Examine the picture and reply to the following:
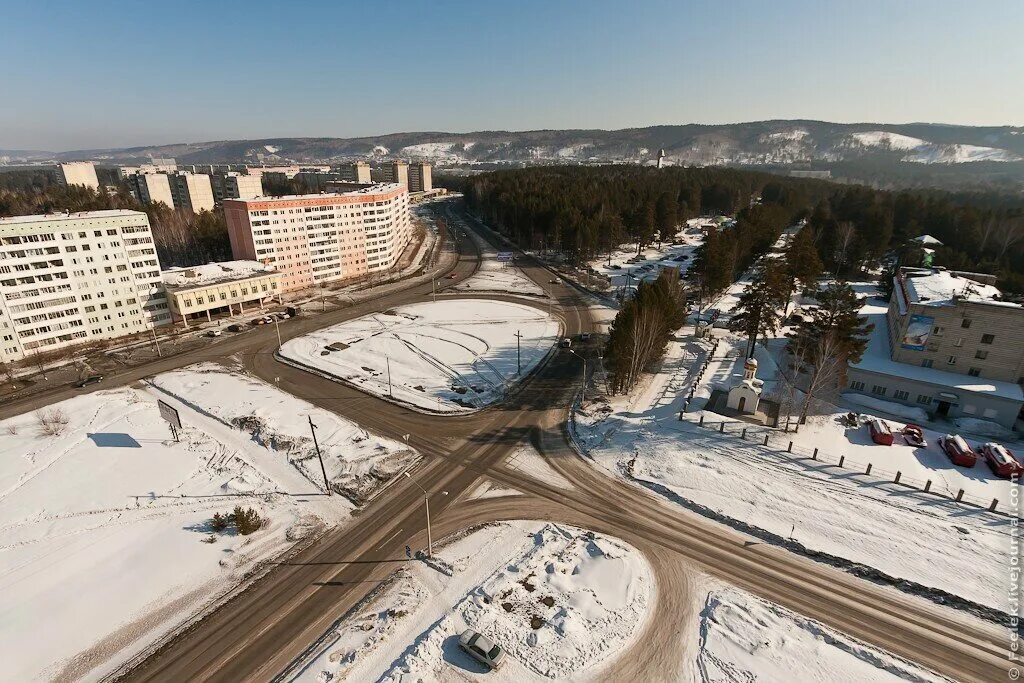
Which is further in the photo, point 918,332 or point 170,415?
point 918,332

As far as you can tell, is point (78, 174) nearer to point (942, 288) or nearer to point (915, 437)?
point (915, 437)

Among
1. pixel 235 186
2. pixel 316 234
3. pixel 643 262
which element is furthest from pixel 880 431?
pixel 235 186

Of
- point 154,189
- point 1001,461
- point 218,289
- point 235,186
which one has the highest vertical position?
point 235,186

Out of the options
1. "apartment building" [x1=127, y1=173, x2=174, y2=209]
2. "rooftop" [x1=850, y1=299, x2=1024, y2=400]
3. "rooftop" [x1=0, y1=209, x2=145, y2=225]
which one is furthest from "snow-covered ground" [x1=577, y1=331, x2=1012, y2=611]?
"apartment building" [x1=127, y1=173, x2=174, y2=209]

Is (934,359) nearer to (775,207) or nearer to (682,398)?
(682,398)

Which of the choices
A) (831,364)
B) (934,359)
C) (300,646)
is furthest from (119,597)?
(934,359)

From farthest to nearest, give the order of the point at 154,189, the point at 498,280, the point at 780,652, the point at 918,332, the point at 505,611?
the point at 154,189, the point at 498,280, the point at 918,332, the point at 505,611, the point at 780,652
